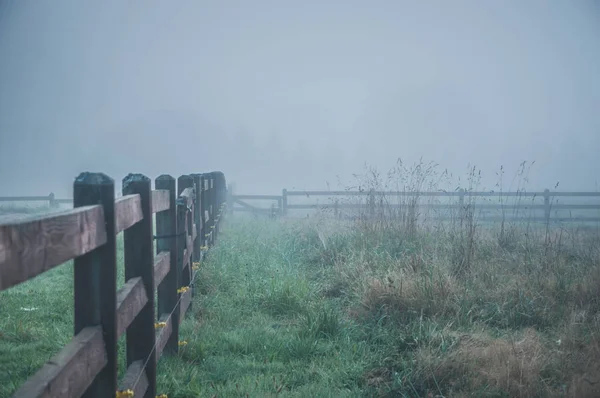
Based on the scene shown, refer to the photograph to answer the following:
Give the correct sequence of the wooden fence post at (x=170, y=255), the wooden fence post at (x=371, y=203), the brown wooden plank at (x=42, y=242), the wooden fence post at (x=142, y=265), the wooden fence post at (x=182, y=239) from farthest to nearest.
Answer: the wooden fence post at (x=371, y=203) → the wooden fence post at (x=182, y=239) → the wooden fence post at (x=170, y=255) → the wooden fence post at (x=142, y=265) → the brown wooden plank at (x=42, y=242)

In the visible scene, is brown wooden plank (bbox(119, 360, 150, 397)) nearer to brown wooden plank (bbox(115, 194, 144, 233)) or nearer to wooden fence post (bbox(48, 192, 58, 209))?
brown wooden plank (bbox(115, 194, 144, 233))

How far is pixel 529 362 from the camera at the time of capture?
395 cm

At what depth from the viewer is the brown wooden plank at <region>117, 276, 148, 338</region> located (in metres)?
2.53

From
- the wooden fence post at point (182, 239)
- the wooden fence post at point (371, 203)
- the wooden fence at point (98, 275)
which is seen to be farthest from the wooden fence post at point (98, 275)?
the wooden fence post at point (371, 203)

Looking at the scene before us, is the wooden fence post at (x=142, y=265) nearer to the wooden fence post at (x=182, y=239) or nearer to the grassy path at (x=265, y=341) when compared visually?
the grassy path at (x=265, y=341)

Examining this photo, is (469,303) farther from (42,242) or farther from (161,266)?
(42,242)

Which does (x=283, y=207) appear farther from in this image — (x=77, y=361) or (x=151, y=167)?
(x=151, y=167)

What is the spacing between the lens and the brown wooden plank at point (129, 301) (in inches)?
99.7

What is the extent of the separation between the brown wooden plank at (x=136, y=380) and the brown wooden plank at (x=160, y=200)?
99 centimetres

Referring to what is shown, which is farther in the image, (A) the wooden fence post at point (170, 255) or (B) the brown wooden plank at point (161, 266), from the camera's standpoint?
(A) the wooden fence post at point (170, 255)

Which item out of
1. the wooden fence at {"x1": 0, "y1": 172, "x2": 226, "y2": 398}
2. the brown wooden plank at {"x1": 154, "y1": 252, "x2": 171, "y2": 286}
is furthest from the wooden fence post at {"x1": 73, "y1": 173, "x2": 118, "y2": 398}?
the brown wooden plank at {"x1": 154, "y1": 252, "x2": 171, "y2": 286}

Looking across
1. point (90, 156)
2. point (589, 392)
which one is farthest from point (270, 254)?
point (90, 156)

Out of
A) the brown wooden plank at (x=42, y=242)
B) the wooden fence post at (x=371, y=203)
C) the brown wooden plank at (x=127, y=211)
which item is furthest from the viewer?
the wooden fence post at (x=371, y=203)

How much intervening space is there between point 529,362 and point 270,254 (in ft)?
18.4
